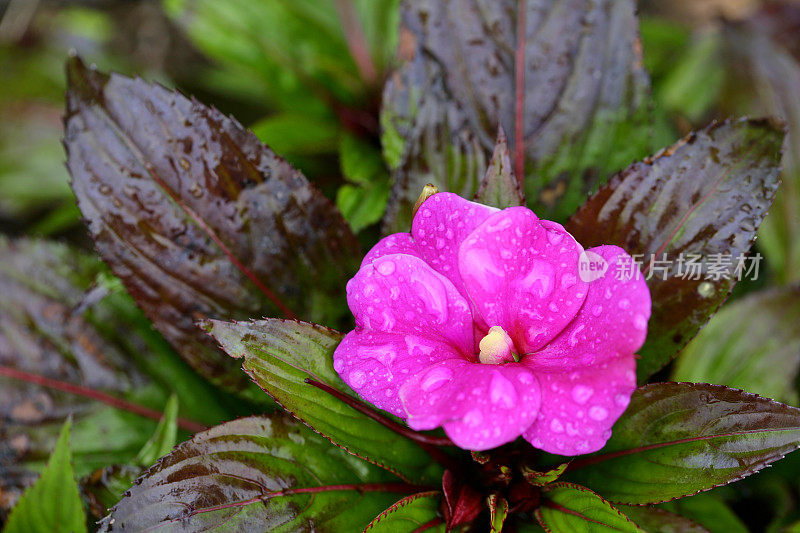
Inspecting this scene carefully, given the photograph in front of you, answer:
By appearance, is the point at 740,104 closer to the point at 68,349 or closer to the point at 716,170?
the point at 716,170

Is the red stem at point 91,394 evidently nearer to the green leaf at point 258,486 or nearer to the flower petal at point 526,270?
the green leaf at point 258,486

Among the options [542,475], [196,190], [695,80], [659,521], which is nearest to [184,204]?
[196,190]

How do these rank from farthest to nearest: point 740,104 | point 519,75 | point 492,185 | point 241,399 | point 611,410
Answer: point 740,104
point 241,399
point 519,75
point 492,185
point 611,410

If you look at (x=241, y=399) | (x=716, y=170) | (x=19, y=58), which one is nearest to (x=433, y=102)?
(x=716, y=170)

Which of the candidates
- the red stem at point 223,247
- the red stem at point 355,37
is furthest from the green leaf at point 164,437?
the red stem at point 355,37

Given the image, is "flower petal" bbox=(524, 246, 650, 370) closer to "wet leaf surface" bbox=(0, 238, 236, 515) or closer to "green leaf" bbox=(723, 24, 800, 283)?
"wet leaf surface" bbox=(0, 238, 236, 515)

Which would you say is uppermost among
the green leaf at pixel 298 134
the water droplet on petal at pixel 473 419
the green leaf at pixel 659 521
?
the green leaf at pixel 298 134

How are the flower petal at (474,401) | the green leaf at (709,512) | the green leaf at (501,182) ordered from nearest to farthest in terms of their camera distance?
the flower petal at (474,401), the green leaf at (501,182), the green leaf at (709,512)

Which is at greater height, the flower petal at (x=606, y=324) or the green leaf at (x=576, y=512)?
the flower petal at (x=606, y=324)
